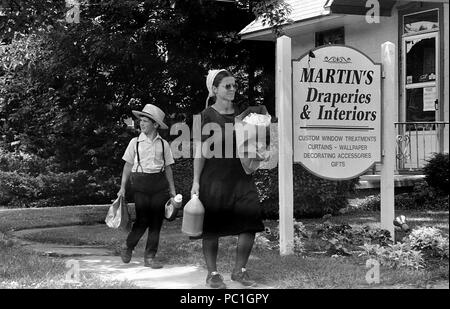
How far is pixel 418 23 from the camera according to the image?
10500mm

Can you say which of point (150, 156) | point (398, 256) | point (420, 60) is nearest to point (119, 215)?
point (150, 156)

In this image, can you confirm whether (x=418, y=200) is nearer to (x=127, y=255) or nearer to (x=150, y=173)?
(x=150, y=173)

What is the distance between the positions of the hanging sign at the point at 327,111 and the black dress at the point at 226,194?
1.45 metres

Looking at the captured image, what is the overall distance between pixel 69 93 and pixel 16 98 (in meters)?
2.38

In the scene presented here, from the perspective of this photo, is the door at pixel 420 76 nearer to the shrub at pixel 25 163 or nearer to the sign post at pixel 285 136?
the sign post at pixel 285 136

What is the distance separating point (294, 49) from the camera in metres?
13.7

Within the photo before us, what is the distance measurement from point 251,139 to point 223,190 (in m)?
0.45

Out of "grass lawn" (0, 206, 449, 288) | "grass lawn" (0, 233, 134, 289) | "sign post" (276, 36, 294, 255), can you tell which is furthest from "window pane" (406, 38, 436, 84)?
"grass lawn" (0, 233, 134, 289)

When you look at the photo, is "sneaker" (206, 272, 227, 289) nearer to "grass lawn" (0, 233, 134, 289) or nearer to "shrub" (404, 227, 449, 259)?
"grass lawn" (0, 233, 134, 289)

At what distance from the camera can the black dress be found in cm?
471

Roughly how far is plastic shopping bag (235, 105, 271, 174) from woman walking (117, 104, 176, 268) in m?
1.04

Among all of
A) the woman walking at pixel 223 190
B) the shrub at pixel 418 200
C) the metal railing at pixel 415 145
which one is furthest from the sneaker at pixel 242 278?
the metal railing at pixel 415 145

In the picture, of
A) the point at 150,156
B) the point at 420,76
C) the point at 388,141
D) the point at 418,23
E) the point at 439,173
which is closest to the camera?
the point at 439,173

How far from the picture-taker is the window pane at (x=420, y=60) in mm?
10055
